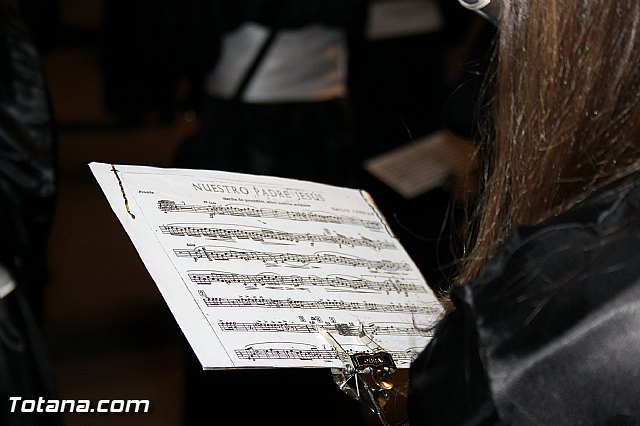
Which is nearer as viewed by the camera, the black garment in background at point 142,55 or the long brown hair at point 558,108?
the long brown hair at point 558,108

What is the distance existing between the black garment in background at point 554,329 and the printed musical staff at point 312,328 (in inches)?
4.7

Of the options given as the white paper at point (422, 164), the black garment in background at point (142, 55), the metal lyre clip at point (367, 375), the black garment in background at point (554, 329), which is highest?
the black garment in background at point (554, 329)

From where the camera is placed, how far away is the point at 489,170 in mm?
786

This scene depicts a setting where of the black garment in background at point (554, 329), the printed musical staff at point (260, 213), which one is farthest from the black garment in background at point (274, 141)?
the black garment in background at point (554, 329)

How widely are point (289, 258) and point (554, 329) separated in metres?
0.25

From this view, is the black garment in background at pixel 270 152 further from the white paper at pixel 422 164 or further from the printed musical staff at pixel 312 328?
the printed musical staff at pixel 312 328

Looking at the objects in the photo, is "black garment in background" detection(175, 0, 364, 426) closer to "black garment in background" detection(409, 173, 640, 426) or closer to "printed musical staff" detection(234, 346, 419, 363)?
"printed musical staff" detection(234, 346, 419, 363)

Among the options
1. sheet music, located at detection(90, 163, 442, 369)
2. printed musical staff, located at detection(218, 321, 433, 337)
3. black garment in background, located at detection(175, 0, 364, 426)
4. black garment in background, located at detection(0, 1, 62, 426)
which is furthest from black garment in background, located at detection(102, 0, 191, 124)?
printed musical staff, located at detection(218, 321, 433, 337)

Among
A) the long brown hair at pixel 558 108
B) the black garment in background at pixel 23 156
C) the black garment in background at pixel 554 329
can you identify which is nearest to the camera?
the black garment in background at pixel 554 329

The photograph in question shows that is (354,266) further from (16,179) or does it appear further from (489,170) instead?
(16,179)

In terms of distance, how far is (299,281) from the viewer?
2.25 ft

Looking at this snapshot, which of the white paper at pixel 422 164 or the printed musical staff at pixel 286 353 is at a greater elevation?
the printed musical staff at pixel 286 353

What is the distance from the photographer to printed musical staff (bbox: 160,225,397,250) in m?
0.67

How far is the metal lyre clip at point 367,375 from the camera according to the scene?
2.12 feet
